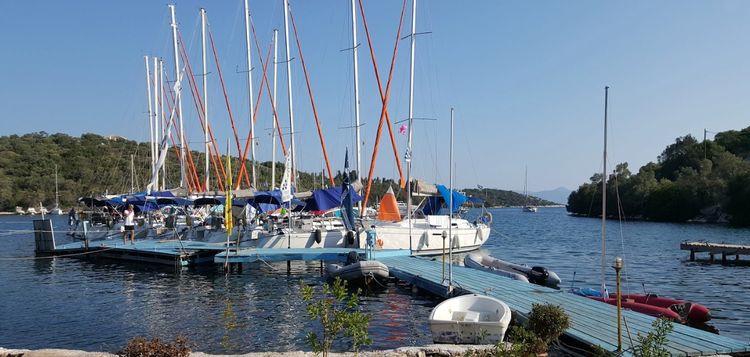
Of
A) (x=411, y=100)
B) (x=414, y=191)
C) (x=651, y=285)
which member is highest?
(x=411, y=100)

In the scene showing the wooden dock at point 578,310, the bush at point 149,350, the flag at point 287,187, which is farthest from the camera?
the flag at point 287,187

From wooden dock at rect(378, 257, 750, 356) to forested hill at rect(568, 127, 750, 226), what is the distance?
218ft

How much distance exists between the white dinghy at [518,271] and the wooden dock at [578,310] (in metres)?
0.85

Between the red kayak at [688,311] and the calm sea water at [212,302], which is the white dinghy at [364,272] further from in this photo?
the red kayak at [688,311]

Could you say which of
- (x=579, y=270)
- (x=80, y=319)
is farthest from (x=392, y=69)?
(x=80, y=319)

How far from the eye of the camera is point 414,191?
1387 inches

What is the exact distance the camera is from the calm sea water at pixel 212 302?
1560cm

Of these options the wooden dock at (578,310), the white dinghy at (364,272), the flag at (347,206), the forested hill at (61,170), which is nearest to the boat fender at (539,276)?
the wooden dock at (578,310)

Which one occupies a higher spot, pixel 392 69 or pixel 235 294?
pixel 392 69

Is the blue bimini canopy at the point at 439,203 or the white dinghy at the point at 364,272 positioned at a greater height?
the blue bimini canopy at the point at 439,203

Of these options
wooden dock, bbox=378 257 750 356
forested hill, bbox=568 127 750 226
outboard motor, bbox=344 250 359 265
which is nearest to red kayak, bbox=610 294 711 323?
wooden dock, bbox=378 257 750 356

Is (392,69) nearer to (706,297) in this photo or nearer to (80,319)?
(706,297)

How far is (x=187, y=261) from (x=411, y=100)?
15521mm

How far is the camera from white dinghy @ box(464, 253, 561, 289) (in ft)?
72.3
